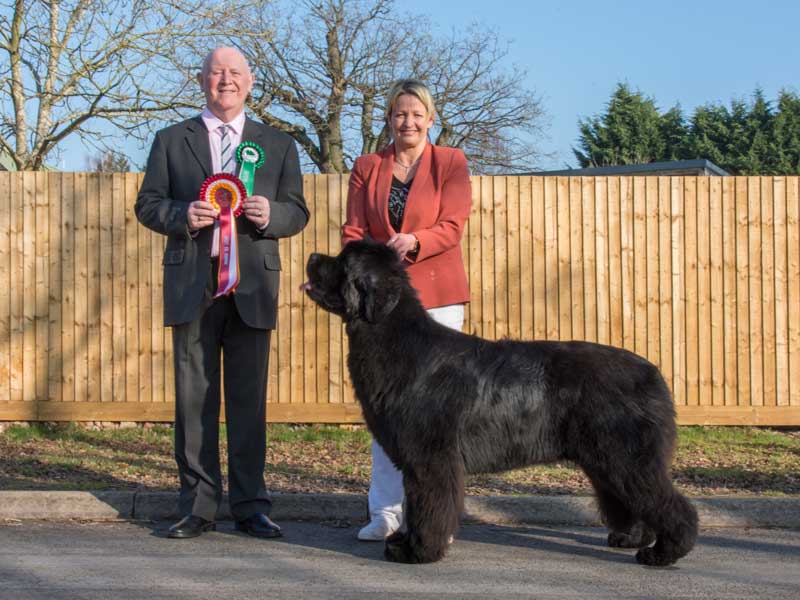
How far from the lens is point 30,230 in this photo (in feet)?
29.4

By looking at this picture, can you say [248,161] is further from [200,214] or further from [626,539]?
[626,539]

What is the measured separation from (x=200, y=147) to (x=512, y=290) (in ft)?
14.5

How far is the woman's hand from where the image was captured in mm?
4988

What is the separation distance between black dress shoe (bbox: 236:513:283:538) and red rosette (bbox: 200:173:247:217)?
5.78ft

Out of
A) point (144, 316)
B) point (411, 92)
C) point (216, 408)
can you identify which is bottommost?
point (216, 408)

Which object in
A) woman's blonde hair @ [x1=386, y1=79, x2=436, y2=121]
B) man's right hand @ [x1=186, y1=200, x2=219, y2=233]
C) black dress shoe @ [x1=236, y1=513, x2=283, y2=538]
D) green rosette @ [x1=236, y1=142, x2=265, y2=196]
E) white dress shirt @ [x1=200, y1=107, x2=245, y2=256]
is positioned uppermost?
woman's blonde hair @ [x1=386, y1=79, x2=436, y2=121]

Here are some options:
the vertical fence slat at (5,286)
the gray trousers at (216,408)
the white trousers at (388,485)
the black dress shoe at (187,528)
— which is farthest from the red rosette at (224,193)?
the vertical fence slat at (5,286)

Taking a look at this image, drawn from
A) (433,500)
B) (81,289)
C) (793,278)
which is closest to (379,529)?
(433,500)

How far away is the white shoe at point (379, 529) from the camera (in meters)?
5.34

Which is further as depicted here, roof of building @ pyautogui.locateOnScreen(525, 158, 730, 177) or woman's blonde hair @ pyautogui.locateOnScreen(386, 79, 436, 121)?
roof of building @ pyautogui.locateOnScreen(525, 158, 730, 177)

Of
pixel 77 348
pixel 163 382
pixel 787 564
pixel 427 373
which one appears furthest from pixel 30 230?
pixel 787 564

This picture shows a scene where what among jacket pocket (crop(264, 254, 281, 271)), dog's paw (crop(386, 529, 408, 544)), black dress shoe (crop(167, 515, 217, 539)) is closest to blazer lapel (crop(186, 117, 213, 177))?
jacket pocket (crop(264, 254, 281, 271))

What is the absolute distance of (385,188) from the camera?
5391 millimetres

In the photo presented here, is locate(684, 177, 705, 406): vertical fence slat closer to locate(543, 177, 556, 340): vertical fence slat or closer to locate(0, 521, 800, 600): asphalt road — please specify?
locate(543, 177, 556, 340): vertical fence slat
